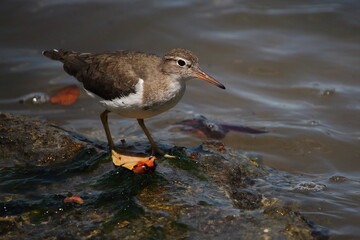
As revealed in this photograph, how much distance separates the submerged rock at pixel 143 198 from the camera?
4.51 meters

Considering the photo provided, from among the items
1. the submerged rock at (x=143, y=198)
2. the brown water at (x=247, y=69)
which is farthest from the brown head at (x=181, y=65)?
the brown water at (x=247, y=69)

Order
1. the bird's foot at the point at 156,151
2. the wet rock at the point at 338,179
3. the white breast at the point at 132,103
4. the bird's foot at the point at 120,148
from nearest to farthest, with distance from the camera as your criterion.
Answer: the white breast at the point at 132,103 < the bird's foot at the point at 120,148 < the bird's foot at the point at 156,151 < the wet rock at the point at 338,179

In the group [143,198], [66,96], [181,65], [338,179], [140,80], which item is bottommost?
[338,179]

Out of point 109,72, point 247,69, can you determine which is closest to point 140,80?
point 109,72

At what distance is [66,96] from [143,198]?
4.80 metres

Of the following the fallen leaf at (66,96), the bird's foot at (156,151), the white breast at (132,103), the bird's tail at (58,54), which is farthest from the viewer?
the fallen leaf at (66,96)

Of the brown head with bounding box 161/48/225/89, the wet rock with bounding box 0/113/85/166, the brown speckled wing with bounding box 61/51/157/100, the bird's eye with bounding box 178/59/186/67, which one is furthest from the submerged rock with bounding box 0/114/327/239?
the bird's eye with bounding box 178/59/186/67

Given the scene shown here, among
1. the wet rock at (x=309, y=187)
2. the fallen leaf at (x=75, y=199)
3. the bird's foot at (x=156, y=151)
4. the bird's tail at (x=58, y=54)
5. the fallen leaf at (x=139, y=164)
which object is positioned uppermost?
the bird's tail at (x=58, y=54)

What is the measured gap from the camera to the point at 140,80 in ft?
20.1

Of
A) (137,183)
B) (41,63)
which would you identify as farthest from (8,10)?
(137,183)

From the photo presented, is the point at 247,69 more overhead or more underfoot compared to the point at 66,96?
more overhead

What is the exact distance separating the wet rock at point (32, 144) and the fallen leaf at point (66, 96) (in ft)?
8.47

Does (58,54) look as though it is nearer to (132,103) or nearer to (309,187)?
(132,103)

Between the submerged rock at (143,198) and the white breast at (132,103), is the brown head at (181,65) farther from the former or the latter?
the submerged rock at (143,198)
